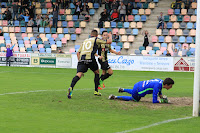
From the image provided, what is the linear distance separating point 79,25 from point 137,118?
95.5ft

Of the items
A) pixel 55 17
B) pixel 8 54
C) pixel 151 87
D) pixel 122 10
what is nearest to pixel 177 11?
pixel 122 10

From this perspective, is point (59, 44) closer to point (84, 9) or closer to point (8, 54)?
point (84, 9)

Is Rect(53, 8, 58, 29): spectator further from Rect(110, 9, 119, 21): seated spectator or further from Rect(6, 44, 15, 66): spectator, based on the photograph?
Rect(6, 44, 15, 66): spectator

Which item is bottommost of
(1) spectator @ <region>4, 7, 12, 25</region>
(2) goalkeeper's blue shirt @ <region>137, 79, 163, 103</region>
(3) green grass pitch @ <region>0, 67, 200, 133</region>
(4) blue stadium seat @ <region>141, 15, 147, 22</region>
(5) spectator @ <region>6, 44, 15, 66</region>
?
(3) green grass pitch @ <region>0, 67, 200, 133</region>

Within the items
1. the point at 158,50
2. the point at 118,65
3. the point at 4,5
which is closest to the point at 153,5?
the point at 158,50

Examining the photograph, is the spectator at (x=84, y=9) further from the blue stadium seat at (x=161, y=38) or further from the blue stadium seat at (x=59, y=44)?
the blue stadium seat at (x=161, y=38)

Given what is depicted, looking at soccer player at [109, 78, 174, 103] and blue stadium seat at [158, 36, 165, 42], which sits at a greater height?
blue stadium seat at [158, 36, 165, 42]

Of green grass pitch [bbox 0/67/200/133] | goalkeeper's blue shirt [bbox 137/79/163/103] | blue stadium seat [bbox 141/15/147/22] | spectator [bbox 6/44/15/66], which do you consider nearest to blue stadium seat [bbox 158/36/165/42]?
blue stadium seat [bbox 141/15/147/22]

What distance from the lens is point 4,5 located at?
42969 mm

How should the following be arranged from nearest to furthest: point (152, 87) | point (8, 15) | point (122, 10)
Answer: point (152, 87) → point (122, 10) → point (8, 15)

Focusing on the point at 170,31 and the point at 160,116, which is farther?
the point at 170,31

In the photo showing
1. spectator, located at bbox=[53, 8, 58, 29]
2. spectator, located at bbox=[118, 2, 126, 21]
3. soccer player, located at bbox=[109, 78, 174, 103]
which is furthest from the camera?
spectator, located at bbox=[53, 8, 58, 29]

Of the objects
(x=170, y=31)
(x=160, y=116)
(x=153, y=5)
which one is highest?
(x=153, y=5)

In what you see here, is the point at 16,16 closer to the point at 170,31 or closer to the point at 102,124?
the point at 170,31
